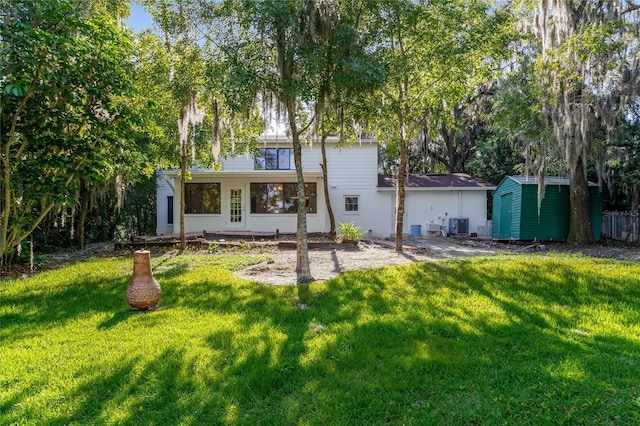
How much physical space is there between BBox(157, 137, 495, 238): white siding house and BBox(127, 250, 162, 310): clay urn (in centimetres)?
1029

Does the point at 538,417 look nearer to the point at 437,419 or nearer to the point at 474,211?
the point at 437,419

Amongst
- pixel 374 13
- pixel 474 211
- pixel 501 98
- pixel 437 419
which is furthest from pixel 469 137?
pixel 437 419

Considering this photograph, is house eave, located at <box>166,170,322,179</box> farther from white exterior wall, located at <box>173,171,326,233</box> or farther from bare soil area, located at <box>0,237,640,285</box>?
bare soil area, located at <box>0,237,640,285</box>

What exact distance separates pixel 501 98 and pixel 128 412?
12.5 m

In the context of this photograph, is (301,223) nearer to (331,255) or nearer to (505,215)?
(331,255)

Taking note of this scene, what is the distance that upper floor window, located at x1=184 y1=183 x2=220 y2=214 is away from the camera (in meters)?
16.2

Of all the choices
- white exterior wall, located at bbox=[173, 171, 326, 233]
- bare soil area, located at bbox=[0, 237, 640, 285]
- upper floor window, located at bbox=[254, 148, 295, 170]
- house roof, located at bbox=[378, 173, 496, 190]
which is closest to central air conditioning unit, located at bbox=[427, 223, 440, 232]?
house roof, located at bbox=[378, 173, 496, 190]

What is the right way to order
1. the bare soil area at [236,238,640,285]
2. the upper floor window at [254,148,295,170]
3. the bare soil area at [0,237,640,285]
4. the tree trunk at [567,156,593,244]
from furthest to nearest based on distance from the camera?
the upper floor window at [254,148,295,170] < the tree trunk at [567,156,593,244] < the bare soil area at [0,237,640,285] < the bare soil area at [236,238,640,285]

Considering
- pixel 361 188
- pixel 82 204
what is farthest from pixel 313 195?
pixel 82 204

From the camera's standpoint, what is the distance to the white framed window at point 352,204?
55.3ft

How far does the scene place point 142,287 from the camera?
511 cm

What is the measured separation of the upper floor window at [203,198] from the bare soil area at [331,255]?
175 inches

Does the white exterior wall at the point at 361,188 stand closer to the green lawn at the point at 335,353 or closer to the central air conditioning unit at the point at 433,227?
the central air conditioning unit at the point at 433,227

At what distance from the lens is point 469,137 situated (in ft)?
75.4
